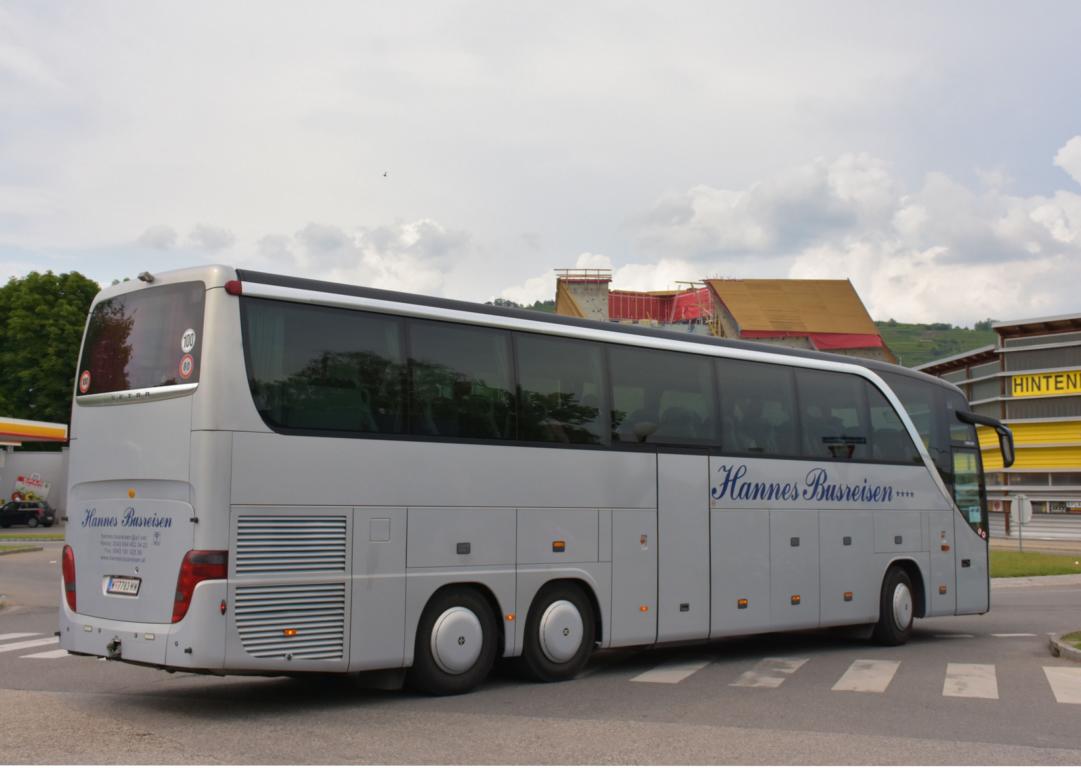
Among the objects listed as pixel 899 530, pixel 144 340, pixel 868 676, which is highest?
pixel 144 340

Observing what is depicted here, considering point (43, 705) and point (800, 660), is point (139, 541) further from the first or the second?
point (800, 660)

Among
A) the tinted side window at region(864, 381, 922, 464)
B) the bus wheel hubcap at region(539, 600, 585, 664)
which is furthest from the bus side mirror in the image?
the bus wheel hubcap at region(539, 600, 585, 664)

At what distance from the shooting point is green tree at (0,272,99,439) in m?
64.8

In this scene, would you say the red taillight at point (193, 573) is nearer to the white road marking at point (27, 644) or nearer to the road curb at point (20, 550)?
the white road marking at point (27, 644)

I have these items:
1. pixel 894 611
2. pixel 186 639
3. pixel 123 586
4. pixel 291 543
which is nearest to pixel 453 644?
pixel 291 543

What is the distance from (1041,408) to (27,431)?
4975 cm

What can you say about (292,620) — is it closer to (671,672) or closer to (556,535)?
(556,535)

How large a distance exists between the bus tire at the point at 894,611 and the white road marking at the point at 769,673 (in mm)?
2330

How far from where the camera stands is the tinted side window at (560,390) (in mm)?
11984

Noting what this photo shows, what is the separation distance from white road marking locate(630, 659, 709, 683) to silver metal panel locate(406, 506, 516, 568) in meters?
2.16

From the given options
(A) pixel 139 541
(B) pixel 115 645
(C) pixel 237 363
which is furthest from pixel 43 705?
(C) pixel 237 363

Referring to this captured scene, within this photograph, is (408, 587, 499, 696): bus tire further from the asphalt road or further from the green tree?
the green tree

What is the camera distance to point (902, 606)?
16.7 metres

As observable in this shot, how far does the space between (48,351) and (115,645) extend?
59633 mm
